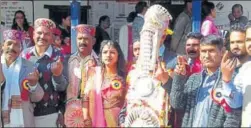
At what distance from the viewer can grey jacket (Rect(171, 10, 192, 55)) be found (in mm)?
6848

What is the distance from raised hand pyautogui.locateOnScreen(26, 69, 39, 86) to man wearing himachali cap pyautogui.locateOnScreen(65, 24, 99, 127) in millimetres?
302

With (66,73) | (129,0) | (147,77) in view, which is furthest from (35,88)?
(129,0)

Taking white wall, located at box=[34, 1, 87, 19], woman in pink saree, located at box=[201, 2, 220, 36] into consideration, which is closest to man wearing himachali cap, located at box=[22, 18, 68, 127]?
woman in pink saree, located at box=[201, 2, 220, 36]

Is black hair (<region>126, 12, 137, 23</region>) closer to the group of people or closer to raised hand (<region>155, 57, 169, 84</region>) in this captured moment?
the group of people

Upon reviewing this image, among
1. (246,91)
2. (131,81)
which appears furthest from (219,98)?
(131,81)

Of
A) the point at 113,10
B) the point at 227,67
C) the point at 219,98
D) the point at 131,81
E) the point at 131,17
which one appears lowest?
the point at 219,98

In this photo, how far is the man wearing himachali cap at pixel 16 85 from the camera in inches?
230

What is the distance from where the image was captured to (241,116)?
16.3 ft

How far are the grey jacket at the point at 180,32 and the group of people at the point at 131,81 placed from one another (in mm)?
511

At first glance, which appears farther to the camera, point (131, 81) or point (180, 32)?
point (180, 32)

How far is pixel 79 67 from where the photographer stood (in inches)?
237

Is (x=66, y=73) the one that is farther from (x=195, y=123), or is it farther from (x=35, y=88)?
(x=195, y=123)

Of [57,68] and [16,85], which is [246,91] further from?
[16,85]

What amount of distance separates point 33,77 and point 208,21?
1597 millimetres
